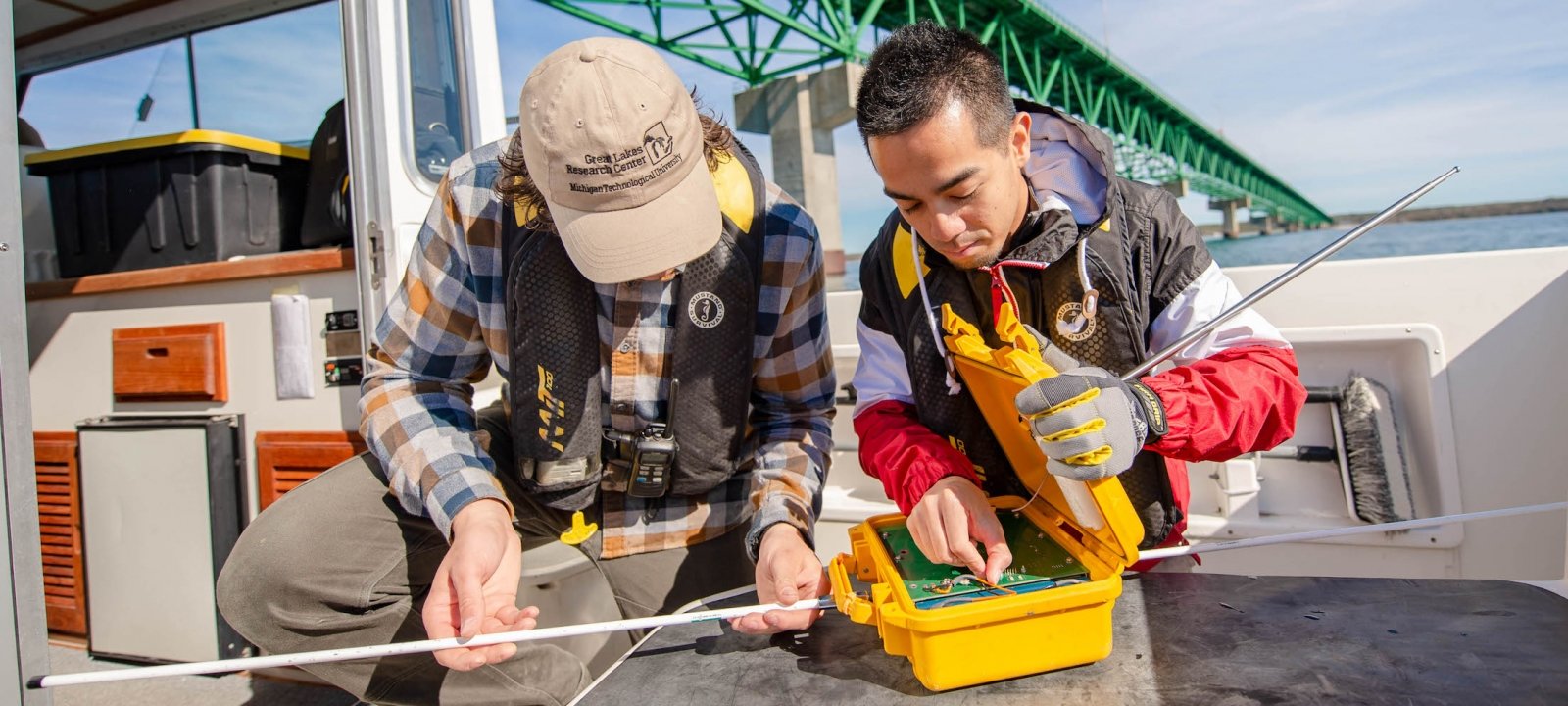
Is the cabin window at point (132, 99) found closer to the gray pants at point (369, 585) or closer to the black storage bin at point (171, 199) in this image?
the black storage bin at point (171, 199)

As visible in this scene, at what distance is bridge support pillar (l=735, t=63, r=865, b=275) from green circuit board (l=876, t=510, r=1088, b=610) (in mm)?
8775

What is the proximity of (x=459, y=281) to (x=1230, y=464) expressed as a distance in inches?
67.5

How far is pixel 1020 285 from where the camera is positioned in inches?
54.1

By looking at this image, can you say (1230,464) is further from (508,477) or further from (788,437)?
(508,477)

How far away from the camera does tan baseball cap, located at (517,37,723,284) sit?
1.18 m

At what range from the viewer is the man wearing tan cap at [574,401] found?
121 cm

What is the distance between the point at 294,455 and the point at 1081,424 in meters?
1.97

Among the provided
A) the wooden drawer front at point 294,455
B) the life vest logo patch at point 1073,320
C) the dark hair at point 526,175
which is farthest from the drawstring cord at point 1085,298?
the wooden drawer front at point 294,455

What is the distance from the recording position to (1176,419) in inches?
44.4

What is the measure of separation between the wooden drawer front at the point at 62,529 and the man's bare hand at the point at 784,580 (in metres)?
2.17

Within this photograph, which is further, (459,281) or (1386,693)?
(459,281)

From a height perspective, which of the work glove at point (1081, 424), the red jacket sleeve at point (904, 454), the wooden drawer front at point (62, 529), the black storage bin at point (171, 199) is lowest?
the wooden drawer front at point (62, 529)

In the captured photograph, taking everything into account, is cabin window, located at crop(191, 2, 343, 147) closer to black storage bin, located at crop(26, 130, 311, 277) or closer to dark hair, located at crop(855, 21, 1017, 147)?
black storage bin, located at crop(26, 130, 311, 277)

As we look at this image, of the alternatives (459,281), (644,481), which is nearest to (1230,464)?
(644,481)
